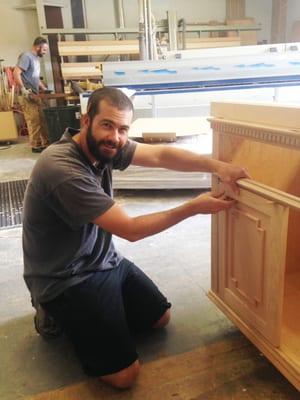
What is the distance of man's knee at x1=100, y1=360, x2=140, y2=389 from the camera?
48.6 inches

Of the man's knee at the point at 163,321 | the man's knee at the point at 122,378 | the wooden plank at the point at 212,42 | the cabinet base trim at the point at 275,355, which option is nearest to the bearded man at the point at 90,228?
the man's knee at the point at 122,378

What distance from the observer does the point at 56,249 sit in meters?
1.33

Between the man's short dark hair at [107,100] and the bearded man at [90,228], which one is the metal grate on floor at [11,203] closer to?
the bearded man at [90,228]

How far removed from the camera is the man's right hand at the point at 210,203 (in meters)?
1.16

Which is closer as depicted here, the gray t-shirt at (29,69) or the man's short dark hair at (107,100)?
the man's short dark hair at (107,100)

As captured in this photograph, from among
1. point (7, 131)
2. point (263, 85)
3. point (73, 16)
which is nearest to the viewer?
point (263, 85)

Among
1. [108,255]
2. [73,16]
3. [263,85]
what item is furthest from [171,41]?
[108,255]

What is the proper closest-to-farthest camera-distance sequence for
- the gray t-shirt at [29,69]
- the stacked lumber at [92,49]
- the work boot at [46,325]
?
the work boot at [46,325], the gray t-shirt at [29,69], the stacked lumber at [92,49]

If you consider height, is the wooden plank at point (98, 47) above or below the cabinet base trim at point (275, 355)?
above

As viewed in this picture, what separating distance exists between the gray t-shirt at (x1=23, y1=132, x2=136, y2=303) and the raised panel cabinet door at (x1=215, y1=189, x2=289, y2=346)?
1.46 feet

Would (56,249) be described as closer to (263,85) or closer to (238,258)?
(238,258)

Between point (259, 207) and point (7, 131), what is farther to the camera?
point (7, 131)

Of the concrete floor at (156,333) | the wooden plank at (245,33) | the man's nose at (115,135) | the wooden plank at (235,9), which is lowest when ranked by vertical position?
the concrete floor at (156,333)

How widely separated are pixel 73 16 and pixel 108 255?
5.89 m
